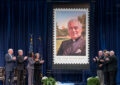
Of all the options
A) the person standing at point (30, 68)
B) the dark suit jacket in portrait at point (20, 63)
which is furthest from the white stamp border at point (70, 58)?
the dark suit jacket in portrait at point (20, 63)

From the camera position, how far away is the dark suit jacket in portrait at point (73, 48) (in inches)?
478

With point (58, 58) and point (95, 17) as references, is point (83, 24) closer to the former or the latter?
point (95, 17)

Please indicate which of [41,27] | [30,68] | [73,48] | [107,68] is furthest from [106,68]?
[41,27]

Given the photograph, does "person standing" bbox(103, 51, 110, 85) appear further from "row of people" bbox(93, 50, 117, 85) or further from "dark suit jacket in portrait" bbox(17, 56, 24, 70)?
"dark suit jacket in portrait" bbox(17, 56, 24, 70)

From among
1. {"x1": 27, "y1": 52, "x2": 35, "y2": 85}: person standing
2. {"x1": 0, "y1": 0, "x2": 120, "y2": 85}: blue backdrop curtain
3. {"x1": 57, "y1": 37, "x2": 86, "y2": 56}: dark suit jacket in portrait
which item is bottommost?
{"x1": 27, "y1": 52, "x2": 35, "y2": 85}: person standing

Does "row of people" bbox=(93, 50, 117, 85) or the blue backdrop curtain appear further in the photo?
the blue backdrop curtain

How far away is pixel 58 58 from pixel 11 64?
2323 millimetres

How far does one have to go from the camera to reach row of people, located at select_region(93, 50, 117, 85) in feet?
33.6

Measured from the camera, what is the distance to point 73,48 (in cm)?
1220

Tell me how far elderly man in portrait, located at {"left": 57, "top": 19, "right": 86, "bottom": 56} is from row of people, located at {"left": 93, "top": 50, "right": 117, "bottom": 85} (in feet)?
4.55

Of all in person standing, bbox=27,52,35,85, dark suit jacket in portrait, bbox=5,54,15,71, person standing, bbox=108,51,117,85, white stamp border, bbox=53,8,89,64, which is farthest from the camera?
white stamp border, bbox=53,8,89,64

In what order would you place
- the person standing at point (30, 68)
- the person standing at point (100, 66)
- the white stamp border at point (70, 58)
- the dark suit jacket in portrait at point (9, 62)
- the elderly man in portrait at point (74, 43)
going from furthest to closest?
the elderly man in portrait at point (74, 43)
the white stamp border at point (70, 58)
the person standing at point (100, 66)
the person standing at point (30, 68)
the dark suit jacket in portrait at point (9, 62)

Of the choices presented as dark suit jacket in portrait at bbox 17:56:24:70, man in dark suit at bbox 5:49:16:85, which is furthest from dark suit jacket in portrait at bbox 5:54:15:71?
dark suit jacket in portrait at bbox 17:56:24:70

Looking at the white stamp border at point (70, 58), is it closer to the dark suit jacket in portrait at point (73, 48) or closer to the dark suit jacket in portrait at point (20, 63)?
the dark suit jacket in portrait at point (73, 48)
